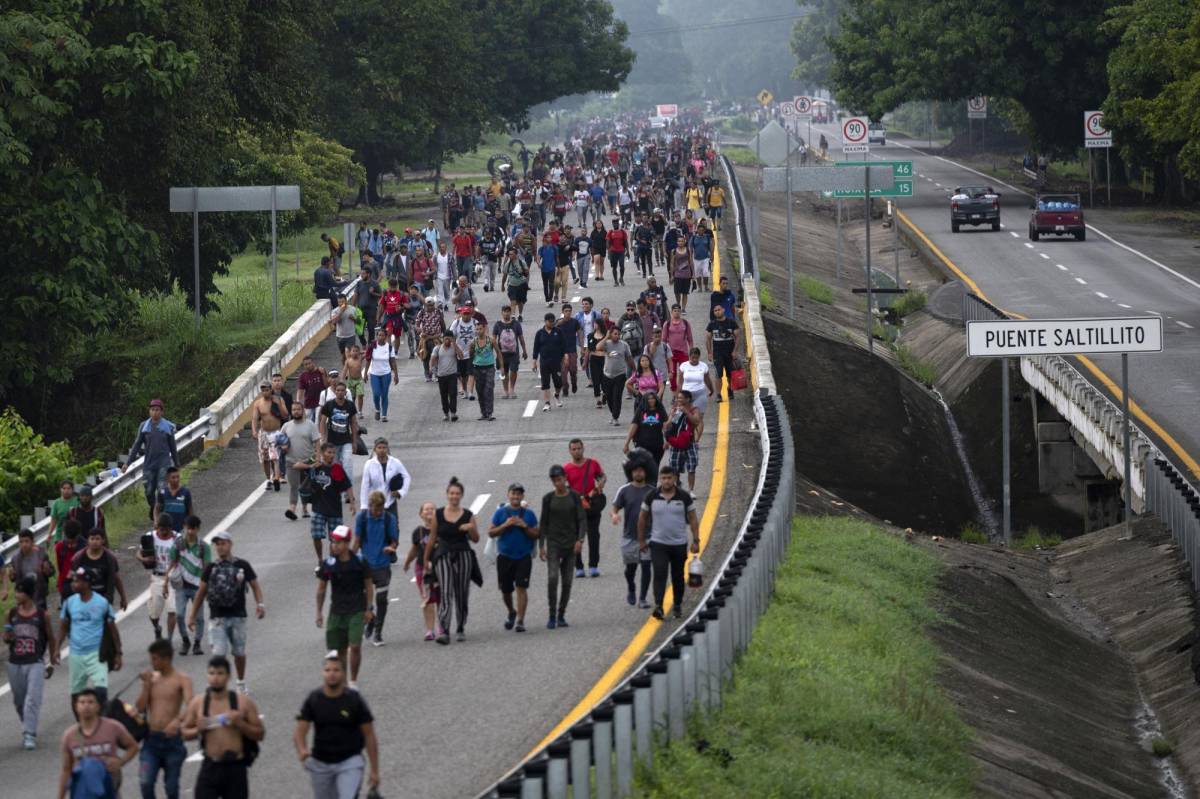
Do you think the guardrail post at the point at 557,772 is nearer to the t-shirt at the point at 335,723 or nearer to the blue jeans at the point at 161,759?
the t-shirt at the point at 335,723

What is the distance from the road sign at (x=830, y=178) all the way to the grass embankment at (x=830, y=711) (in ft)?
58.7

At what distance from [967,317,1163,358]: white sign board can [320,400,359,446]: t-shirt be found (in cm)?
761

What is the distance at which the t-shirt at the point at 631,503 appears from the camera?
18.9 m

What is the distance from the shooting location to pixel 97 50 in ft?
114

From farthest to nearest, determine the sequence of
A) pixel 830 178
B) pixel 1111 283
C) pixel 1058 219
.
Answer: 1. pixel 1058 219
2. pixel 1111 283
3. pixel 830 178

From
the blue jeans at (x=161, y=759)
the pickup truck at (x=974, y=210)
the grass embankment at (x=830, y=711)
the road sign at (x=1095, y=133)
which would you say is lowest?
the grass embankment at (x=830, y=711)

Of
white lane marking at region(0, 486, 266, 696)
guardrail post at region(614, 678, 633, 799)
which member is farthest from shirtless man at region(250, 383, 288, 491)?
guardrail post at region(614, 678, 633, 799)

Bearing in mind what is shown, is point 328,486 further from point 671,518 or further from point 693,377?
point 693,377

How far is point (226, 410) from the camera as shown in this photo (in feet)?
99.2

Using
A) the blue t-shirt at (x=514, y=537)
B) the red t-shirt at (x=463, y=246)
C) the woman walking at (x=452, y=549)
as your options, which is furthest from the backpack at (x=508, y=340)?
the woman walking at (x=452, y=549)

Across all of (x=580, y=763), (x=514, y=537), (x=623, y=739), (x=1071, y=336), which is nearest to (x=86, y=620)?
(x=514, y=537)

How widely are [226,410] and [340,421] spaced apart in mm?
6876

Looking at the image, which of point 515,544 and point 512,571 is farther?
point 512,571

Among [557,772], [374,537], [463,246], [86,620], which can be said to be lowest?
[557,772]
